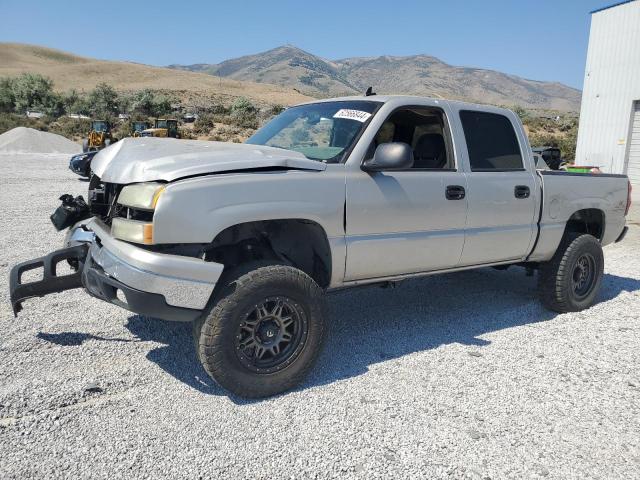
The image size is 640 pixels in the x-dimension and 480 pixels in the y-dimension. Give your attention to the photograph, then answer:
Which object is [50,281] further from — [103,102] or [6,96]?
[6,96]

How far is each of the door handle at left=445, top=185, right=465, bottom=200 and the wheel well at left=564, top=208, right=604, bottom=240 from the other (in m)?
1.76

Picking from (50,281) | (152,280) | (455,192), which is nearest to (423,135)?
(455,192)

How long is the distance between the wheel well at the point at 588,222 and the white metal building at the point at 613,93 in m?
14.6

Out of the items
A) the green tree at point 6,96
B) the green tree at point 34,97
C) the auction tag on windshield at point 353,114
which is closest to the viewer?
the auction tag on windshield at point 353,114

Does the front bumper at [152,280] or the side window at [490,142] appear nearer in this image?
the front bumper at [152,280]

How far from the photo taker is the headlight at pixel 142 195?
296 cm

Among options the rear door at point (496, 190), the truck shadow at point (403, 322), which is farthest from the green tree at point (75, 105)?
the rear door at point (496, 190)

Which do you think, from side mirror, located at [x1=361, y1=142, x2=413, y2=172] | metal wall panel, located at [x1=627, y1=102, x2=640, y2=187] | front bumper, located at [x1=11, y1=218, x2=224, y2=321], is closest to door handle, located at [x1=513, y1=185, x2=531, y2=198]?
side mirror, located at [x1=361, y1=142, x2=413, y2=172]

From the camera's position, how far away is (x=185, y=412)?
3.10m

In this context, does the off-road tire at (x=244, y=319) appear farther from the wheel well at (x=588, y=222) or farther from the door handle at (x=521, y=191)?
the wheel well at (x=588, y=222)

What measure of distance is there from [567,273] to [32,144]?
83.9 feet

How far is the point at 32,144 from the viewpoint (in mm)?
24531

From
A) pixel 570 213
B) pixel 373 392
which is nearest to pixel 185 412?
pixel 373 392

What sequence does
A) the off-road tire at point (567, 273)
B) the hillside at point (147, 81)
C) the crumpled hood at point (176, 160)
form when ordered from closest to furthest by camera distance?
the crumpled hood at point (176, 160)
the off-road tire at point (567, 273)
the hillside at point (147, 81)
